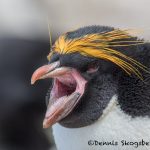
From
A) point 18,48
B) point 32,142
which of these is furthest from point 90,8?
point 32,142

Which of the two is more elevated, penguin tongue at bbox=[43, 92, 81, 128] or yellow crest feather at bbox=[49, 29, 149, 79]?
yellow crest feather at bbox=[49, 29, 149, 79]

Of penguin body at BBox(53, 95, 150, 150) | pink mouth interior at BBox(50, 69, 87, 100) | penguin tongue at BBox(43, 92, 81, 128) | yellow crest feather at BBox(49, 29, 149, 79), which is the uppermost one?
yellow crest feather at BBox(49, 29, 149, 79)

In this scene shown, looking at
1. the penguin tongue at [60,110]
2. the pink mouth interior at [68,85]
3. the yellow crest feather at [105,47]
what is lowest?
the penguin tongue at [60,110]

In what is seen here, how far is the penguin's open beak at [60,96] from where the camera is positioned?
3.43ft

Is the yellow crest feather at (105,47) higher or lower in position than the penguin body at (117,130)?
→ higher

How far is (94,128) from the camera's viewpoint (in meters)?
1.09

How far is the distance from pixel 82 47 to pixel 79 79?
0.06 m

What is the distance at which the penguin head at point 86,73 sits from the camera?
1051 millimetres

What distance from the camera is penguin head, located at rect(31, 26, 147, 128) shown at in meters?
1.05

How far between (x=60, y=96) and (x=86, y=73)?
67mm

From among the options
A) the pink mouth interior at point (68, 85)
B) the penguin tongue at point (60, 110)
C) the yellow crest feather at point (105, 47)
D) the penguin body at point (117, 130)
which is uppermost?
the yellow crest feather at point (105, 47)

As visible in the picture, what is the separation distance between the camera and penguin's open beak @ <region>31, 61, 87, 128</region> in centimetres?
105

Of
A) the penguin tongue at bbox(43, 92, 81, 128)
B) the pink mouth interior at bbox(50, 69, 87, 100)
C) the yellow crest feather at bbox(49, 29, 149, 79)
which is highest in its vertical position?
the yellow crest feather at bbox(49, 29, 149, 79)

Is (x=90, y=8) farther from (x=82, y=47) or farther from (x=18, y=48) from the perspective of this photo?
(x=82, y=47)
